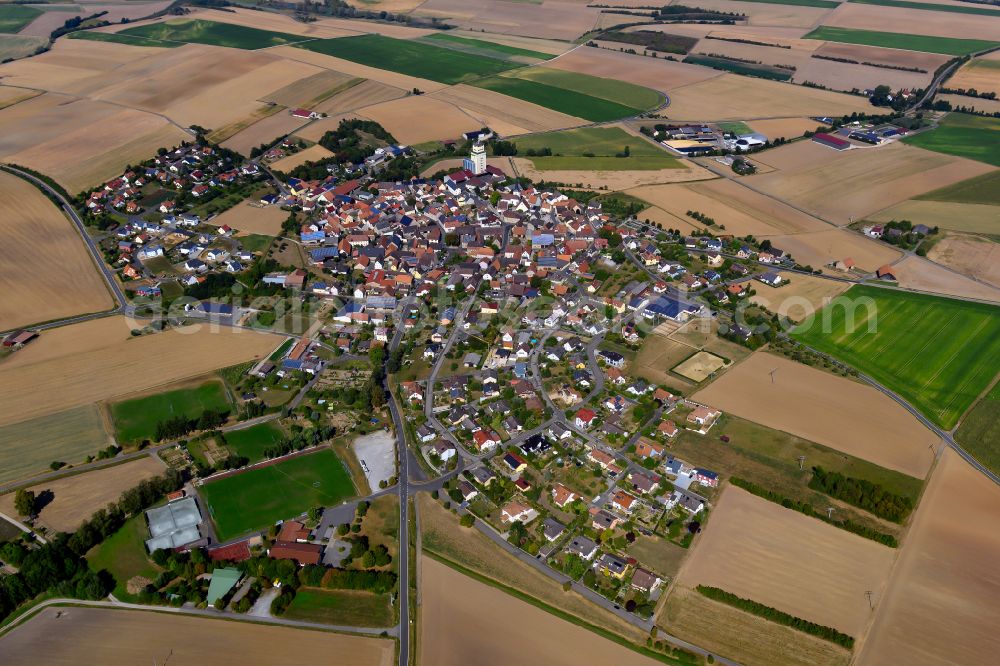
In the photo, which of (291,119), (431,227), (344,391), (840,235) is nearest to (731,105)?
(840,235)

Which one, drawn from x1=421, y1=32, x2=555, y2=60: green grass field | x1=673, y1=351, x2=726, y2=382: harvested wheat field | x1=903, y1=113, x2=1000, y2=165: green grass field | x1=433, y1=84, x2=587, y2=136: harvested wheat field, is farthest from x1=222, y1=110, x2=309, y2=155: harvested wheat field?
x1=903, y1=113, x2=1000, y2=165: green grass field

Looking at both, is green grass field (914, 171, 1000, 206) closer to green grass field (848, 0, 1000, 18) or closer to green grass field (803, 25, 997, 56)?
green grass field (803, 25, 997, 56)

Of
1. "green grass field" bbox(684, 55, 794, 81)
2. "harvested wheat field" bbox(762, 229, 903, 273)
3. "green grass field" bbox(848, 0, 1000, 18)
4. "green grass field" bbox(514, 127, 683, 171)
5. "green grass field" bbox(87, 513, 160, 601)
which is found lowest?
"green grass field" bbox(87, 513, 160, 601)

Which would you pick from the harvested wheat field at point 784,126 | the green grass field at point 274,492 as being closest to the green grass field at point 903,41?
the harvested wheat field at point 784,126

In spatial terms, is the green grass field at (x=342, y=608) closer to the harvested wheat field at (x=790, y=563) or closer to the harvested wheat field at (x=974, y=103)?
the harvested wheat field at (x=790, y=563)

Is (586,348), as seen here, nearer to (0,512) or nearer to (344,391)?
(344,391)

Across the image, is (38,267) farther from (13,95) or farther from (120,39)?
(120,39)
